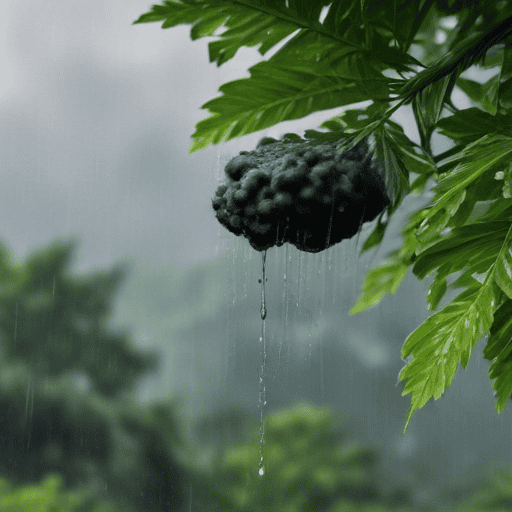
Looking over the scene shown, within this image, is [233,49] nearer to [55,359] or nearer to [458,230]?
[458,230]

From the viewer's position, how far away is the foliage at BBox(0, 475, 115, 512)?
410 centimetres

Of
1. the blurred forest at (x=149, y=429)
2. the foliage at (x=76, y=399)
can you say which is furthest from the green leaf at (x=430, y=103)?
the foliage at (x=76, y=399)

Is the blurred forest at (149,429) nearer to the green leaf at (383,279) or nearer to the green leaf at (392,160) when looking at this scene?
the green leaf at (383,279)

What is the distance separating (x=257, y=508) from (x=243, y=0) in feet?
13.3

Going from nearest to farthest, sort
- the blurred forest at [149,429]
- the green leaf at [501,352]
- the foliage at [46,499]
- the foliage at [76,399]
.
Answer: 1. the green leaf at [501,352]
2. the foliage at [46,499]
3. the blurred forest at [149,429]
4. the foliage at [76,399]

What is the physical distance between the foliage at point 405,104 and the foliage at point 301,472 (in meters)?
3.88

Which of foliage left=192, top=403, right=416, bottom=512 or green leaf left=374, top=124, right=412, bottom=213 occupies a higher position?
green leaf left=374, top=124, right=412, bottom=213

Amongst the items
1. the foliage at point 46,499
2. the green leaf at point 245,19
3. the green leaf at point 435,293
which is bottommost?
the foliage at point 46,499

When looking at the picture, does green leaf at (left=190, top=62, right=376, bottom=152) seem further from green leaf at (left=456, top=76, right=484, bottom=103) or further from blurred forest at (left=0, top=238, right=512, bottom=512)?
blurred forest at (left=0, top=238, right=512, bottom=512)

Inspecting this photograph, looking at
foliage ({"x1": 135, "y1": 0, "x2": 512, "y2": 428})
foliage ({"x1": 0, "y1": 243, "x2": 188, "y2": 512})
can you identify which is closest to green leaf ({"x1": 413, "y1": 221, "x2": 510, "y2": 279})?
foliage ({"x1": 135, "y1": 0, "x2": 512, "y2": 428})

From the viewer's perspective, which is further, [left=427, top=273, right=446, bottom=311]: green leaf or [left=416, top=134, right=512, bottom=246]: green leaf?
[left=427, top=273, right=446, bottom=311]: green leaf

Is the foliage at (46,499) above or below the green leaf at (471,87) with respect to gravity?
below

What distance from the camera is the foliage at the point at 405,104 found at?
0.45 m

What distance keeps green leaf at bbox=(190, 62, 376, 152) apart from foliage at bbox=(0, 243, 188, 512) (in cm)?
418
